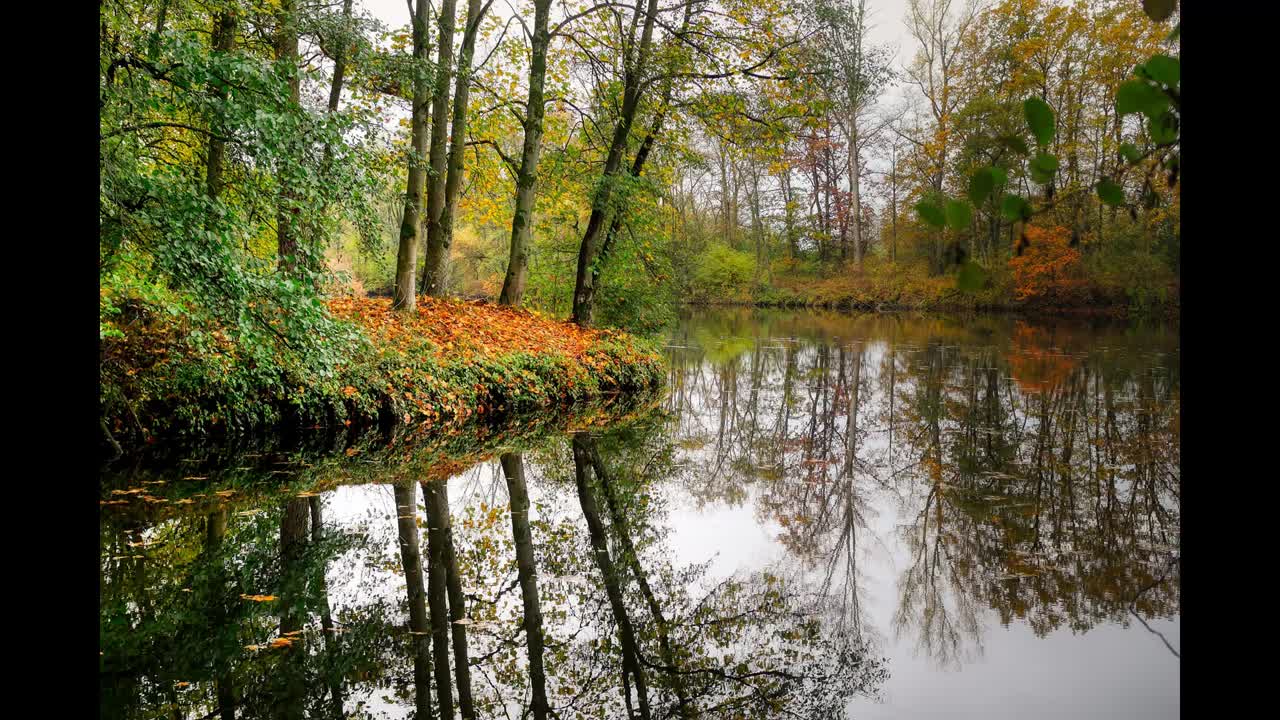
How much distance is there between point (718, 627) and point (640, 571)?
92 cm

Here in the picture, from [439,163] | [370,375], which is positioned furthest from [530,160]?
[370,375]

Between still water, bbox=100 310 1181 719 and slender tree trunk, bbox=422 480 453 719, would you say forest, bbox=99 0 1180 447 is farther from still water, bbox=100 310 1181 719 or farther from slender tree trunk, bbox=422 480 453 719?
slender tree trunk, bbox=422 480 453 719

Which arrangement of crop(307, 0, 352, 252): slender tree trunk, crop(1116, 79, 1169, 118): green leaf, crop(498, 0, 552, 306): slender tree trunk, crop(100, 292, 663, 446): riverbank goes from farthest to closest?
crop(498, 0, 552, 306): slender tree trunk, crop(100, 292, 663, 446): riverbank, crop(307, 0, 352, 252): slender tree trunk, crop(1116, 79, 1169, 118): green leaf

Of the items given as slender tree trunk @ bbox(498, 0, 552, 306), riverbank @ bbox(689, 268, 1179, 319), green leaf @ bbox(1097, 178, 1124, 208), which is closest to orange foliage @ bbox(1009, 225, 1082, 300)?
riverbank @ bbox(689, 268, 1179, 319)

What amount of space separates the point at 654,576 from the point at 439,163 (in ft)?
30.1

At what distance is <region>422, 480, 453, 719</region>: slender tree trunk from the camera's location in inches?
137

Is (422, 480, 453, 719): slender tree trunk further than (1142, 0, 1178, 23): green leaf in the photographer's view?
Yes

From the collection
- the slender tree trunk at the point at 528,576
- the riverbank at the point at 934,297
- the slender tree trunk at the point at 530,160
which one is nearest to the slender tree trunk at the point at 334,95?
the slender tree trunk at the point at 528,576

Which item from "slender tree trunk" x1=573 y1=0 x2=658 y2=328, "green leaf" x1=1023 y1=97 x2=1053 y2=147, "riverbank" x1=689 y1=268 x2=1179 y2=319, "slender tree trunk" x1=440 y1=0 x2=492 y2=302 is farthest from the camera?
"riverbank" x1=689 y1=268 x2=1179 y2=319

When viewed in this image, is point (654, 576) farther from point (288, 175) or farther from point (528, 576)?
point (288, 175)

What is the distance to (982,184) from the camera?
0.96 meters
